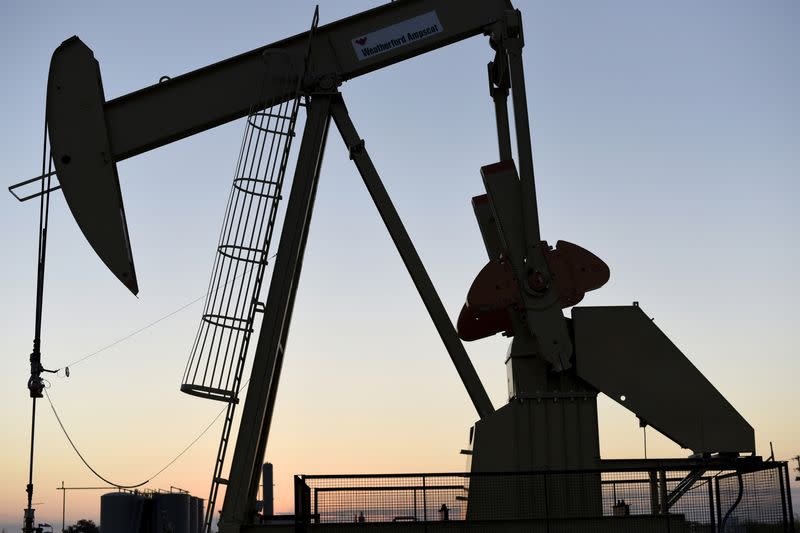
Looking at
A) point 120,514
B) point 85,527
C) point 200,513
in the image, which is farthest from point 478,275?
point 85,527

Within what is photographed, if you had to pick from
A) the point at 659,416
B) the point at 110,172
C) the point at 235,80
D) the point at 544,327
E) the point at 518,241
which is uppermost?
the point at 235,80

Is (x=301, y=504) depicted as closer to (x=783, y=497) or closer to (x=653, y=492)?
(x=653, y=492)

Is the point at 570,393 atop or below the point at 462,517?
atop

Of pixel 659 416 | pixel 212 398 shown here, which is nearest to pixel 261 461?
pixel 212 398

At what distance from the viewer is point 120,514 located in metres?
16.0

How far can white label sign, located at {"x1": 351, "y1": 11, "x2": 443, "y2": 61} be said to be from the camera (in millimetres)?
11445

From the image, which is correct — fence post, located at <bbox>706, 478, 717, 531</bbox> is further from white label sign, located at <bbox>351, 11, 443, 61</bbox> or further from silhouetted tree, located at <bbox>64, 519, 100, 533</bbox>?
silhouetted tree, located at <bbox>64, 519, 100, 533</bbox>

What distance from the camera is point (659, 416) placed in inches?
402

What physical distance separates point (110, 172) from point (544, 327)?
4.45 meters

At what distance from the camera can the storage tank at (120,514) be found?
1591 cm

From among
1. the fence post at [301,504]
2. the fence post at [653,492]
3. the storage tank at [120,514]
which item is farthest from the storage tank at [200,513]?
the fence post at [653,492]

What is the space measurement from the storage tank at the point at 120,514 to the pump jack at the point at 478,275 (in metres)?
6.05

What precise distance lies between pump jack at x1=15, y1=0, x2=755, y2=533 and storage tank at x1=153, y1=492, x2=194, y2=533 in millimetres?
6070

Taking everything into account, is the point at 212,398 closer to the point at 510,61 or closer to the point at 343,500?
the point at 343,500
